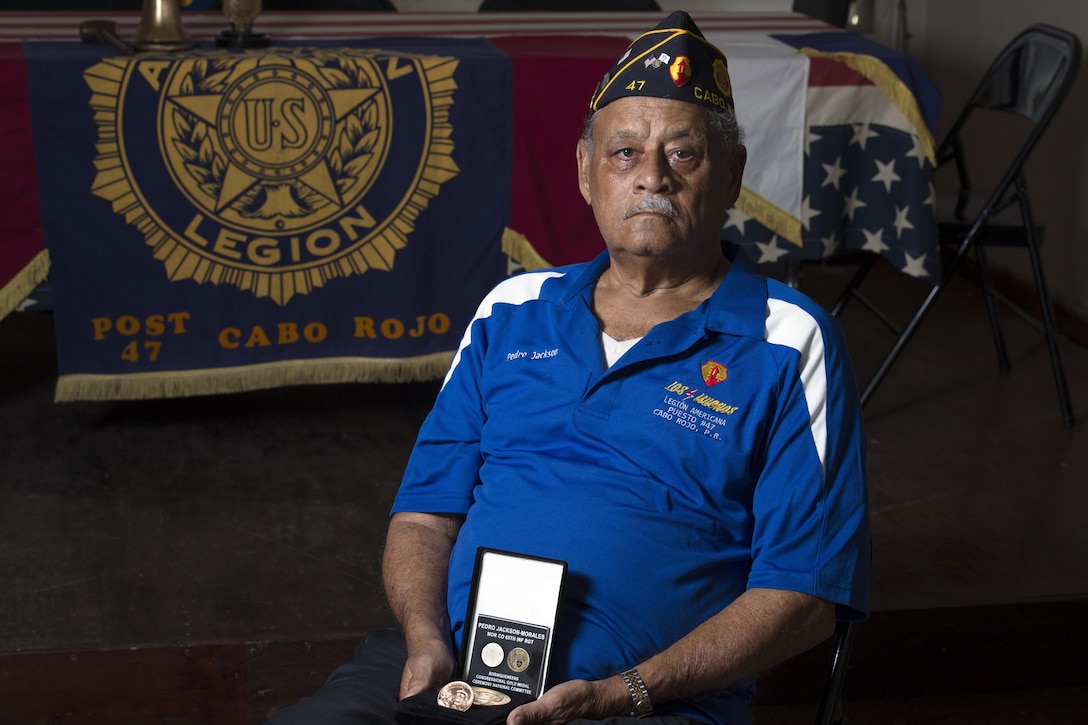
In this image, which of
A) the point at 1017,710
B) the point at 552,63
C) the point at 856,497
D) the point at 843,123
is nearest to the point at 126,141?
the point at 552,63

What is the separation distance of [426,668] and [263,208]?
68.7 inches

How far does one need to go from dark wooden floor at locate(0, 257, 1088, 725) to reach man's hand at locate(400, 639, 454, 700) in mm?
740

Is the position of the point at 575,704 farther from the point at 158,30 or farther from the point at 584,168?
the point at 158,30

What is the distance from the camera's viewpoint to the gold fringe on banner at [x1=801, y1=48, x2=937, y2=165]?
3.09 metres

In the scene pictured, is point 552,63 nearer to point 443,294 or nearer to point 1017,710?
point 443,294

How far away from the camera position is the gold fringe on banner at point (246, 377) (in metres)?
2.93

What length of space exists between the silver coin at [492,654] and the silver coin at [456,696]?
0.12ft

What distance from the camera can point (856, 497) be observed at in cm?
146

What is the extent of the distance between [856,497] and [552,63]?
1.85m

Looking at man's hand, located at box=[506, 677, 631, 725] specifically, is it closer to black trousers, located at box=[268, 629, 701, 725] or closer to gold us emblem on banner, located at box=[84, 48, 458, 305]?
black trousers, located at box=[268, 629, 701, 725]

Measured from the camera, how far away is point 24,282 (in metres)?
2.82

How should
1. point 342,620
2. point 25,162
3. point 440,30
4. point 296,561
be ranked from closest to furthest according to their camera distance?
point 342,620 < point 296,561 < point 25,162 < point 440,30

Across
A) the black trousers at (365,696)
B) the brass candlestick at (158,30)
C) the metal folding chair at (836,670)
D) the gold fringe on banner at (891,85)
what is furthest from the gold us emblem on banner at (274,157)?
the metal folding chair at (836,670)

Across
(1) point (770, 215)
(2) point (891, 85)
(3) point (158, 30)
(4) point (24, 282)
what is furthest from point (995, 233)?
(4) point (24, 282)
